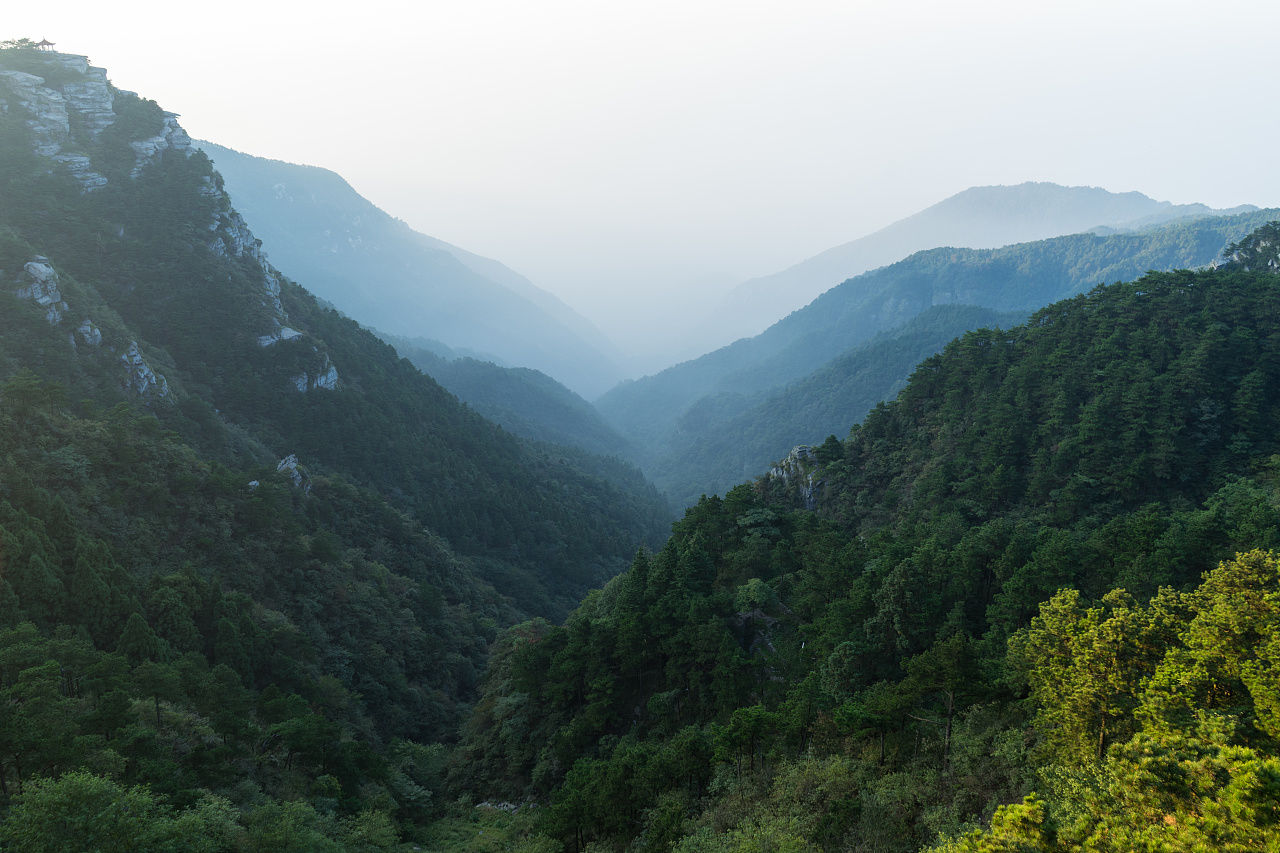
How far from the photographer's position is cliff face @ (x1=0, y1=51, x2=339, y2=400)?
90.2 m

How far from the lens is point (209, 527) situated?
54.0 m

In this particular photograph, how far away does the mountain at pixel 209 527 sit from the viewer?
28.1 m

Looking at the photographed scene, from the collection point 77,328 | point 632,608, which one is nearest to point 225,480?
point 77,328

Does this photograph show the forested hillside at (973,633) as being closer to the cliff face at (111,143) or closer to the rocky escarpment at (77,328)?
the rocky escarpment at (77,328)

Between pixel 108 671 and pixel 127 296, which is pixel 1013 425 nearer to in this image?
pixel 108 671

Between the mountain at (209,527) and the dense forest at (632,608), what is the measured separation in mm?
337

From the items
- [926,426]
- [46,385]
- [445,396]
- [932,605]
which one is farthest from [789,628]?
[445,396]

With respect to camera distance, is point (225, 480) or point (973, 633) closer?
point (973, 633)

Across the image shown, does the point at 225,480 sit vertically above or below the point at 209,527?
above

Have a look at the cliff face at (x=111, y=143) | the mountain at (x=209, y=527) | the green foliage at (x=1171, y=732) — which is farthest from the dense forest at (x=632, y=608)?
the cliff face at (x=111, y=143)

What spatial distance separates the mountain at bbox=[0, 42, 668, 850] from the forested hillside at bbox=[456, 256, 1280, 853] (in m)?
12.5

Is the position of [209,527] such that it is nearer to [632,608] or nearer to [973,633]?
[632,608]

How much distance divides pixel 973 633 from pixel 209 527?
57.4m

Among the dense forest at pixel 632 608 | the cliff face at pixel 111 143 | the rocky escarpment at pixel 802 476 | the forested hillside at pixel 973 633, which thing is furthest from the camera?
the cliff face at pixel 111 143
